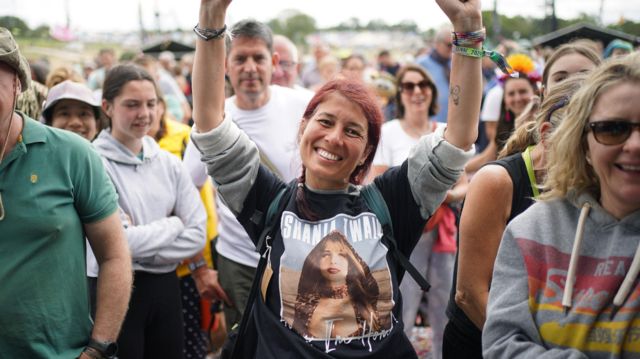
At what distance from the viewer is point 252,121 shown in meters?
4.30

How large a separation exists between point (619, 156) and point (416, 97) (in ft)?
12.1

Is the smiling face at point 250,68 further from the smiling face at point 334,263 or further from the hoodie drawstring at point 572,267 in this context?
the hoodie drawstring at point 572,267

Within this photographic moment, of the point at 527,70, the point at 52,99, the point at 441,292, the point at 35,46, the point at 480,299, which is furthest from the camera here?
the point at 35,46

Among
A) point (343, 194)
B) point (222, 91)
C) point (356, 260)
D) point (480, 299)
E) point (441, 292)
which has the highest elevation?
point (222, 91)

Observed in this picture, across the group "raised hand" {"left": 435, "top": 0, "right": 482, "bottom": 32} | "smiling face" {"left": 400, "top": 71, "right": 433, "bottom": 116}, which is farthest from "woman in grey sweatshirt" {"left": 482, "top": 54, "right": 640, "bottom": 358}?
"smiling face" {"left": 400, "top": 71, "right": 433, "bottom": 116}

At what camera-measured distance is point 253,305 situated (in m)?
2.51

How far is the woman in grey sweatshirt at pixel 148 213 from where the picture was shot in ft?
12.6

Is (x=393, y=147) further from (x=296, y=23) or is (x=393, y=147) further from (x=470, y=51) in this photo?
(x=296, y=23)

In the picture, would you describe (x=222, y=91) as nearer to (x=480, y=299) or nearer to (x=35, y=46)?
(x=480, y=299)

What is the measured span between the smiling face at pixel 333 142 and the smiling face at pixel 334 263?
0.29m

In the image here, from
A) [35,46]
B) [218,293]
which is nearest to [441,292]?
[218,293]

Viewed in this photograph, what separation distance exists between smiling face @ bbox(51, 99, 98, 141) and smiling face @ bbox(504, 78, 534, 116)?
3336mm

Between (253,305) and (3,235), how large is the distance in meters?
0.92

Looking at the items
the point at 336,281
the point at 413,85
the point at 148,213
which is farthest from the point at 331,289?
the point at 413,85
